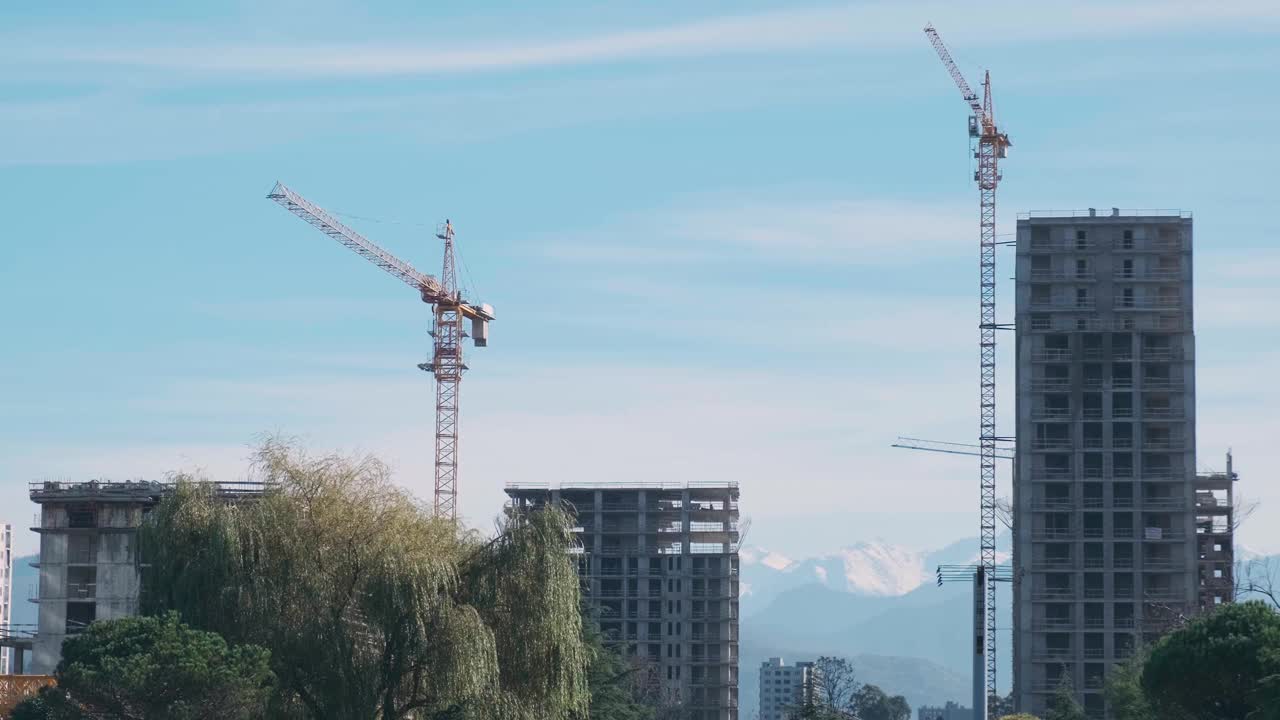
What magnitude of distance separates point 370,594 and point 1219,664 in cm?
3055

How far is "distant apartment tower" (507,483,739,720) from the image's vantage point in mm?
181250

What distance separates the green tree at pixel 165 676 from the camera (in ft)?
178

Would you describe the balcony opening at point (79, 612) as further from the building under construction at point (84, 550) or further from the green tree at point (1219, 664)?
the green tree at point (1219, 664)

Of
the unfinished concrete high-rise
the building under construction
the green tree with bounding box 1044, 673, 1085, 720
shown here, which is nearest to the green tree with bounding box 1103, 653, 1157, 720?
the green tree with bounding box 1044, 673, 1085, 720

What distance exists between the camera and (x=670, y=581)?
183625mm

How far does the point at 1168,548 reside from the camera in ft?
479

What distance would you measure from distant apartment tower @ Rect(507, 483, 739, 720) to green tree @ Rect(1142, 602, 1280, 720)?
11334 centimetres

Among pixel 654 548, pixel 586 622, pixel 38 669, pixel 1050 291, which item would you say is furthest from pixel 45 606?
pixel 1050 291

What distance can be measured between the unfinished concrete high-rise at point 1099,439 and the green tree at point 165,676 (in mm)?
99456

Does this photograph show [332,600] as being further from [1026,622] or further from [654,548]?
[654,548]

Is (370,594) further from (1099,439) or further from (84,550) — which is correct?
(1099,439)

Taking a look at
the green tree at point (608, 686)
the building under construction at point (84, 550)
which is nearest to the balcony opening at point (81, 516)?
the building under construction at point (84, 550)

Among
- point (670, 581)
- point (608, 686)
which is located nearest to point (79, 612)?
point (608, 686)

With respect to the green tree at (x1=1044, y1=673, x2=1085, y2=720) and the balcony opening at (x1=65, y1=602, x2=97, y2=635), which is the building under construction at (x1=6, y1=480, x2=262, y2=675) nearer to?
the balcony opening at (x1=65, y1=602, x2=97, y2=635)
